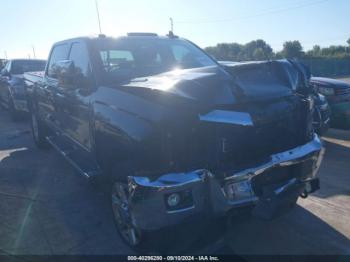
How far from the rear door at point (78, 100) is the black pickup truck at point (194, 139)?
0.03 meters

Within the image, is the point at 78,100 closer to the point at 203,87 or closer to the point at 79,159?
the point at 79,159

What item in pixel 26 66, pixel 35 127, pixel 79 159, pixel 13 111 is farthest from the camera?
pixel 26 66

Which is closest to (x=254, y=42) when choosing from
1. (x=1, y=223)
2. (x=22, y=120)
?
(x=22, y=120)

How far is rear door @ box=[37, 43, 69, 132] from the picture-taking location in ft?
16.9

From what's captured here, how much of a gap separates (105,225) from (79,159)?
89cm

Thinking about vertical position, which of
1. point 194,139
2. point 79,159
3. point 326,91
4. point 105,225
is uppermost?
point 194,139

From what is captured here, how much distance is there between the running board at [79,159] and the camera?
12.0 feet

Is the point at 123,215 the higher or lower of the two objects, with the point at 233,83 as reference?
lower

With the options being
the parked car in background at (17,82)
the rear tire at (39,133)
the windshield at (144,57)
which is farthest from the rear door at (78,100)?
the parked car in background at (17,82)

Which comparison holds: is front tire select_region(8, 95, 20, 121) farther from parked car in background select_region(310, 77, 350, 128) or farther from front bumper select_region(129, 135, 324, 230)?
front bumper select_region(129, 135, 324, 230)

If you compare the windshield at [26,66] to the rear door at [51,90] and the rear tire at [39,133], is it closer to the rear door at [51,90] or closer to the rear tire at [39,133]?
the rear tire at [39,133]

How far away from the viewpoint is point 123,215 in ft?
10.6

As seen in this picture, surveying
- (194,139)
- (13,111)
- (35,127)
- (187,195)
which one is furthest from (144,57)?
(13,111)

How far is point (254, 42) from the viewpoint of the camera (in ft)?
277
